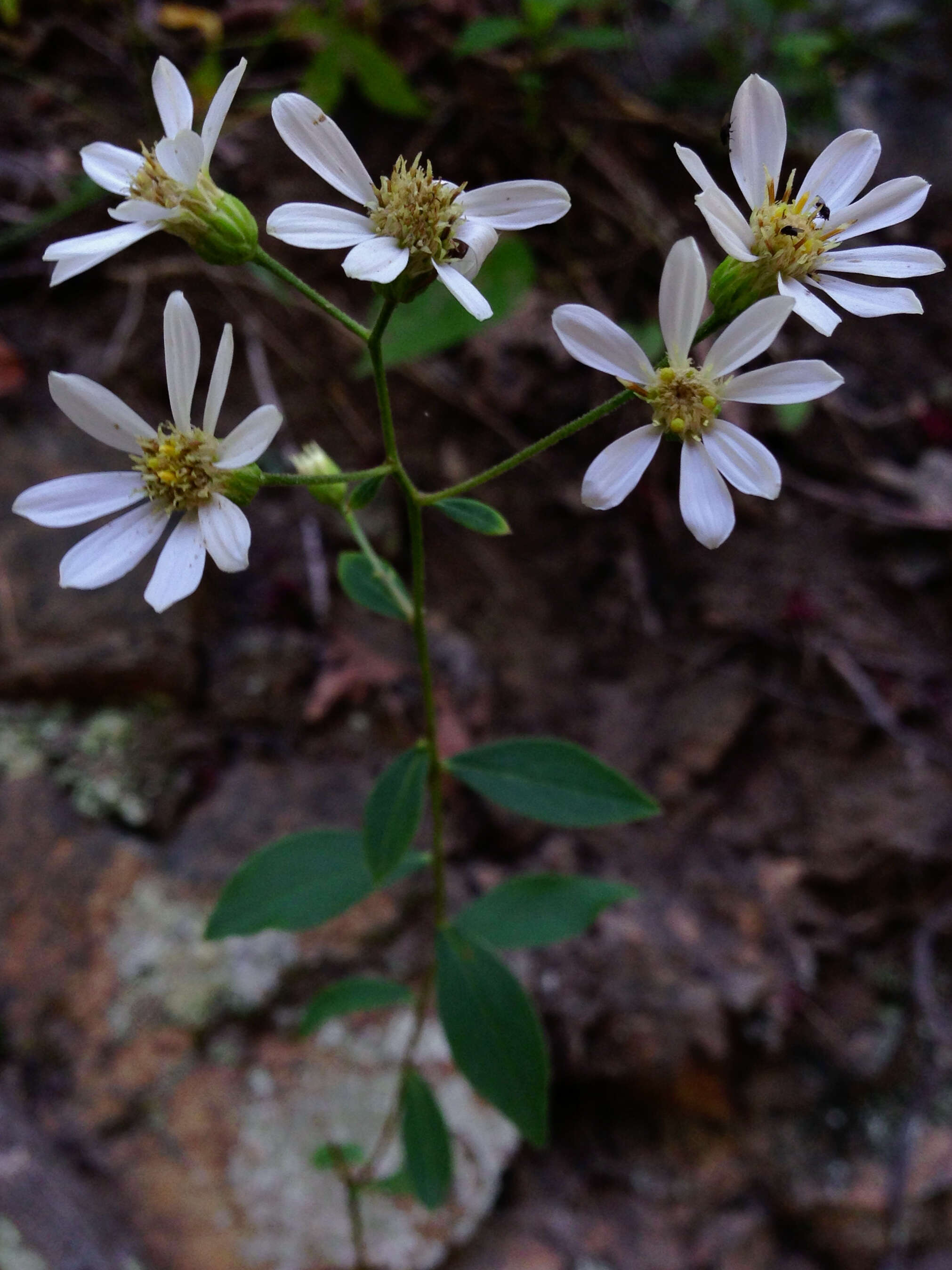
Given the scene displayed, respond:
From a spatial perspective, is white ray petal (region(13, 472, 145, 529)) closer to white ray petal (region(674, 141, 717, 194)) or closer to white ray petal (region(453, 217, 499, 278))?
white ray petal (region(453, 217, 499, 278))

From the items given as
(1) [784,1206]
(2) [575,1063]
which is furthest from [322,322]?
(1) [784,1206]

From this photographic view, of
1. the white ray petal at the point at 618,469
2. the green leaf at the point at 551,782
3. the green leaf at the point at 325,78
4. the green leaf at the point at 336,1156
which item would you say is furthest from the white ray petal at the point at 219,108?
the green leaf at the point at 336,1156

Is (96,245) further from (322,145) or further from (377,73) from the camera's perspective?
(377,73)

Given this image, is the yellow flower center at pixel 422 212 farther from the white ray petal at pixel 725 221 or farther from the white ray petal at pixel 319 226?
the white ray petal at pixel 725 221

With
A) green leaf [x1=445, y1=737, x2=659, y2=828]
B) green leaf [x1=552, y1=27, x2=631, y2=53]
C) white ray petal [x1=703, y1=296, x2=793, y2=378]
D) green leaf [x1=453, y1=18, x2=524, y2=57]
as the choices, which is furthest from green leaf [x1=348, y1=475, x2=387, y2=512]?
green leaf [x1=552, y1=27, x2=631, y2=53]

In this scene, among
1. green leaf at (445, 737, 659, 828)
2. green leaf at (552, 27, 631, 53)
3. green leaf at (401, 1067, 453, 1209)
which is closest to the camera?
green leaf at (445, 737, 659, 828)

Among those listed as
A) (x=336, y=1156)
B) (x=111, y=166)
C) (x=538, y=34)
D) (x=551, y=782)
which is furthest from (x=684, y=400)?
(x=538, y=34)
